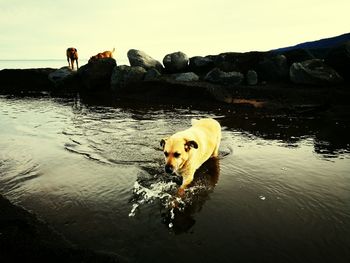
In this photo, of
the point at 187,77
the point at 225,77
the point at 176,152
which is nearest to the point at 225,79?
the point at 225,77

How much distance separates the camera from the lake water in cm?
460

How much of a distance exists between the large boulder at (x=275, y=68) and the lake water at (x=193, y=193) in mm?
9398

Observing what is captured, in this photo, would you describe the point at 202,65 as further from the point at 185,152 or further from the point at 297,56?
the point at 185,152

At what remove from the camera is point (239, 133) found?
38.2 ft

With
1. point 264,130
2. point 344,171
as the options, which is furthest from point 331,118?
point 344,171

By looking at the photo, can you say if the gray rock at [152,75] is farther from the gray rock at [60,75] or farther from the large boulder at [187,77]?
the gray rock at [60,75]

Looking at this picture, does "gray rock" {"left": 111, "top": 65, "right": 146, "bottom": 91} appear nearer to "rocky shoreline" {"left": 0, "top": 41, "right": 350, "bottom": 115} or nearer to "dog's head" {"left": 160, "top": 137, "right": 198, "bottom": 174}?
"rocky shoreline" {"left": 0, "top": 41, "right": 350, "bottom": 115}

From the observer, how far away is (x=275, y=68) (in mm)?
21266

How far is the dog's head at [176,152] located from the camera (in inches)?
244

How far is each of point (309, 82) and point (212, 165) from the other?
13443 mm

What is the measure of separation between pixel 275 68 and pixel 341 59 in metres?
4.10

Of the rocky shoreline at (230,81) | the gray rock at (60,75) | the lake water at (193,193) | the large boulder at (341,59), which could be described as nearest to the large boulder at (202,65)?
the rocky shoreline at (230,81)

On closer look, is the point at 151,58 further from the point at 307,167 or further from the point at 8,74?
the point at 307,167

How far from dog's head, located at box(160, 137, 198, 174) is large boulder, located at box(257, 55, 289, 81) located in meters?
16.4
